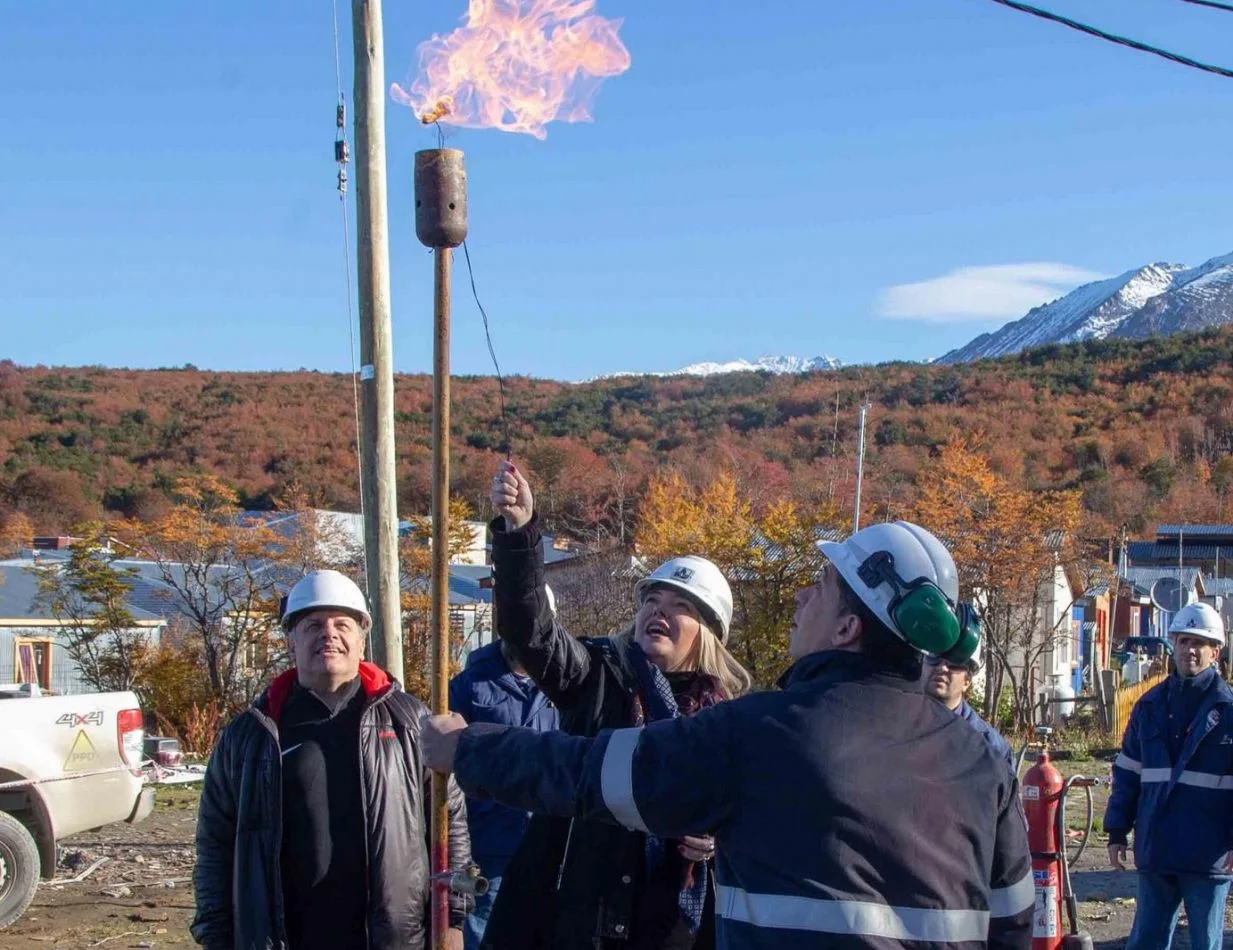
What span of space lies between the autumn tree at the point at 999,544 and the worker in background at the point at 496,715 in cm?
1829

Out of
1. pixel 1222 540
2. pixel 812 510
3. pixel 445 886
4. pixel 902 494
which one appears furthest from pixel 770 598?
pixel 1222 540

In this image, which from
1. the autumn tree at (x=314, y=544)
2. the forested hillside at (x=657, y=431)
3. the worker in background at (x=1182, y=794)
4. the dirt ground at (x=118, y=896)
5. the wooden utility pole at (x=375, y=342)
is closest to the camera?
the worker in background at (x=1182, y=794)

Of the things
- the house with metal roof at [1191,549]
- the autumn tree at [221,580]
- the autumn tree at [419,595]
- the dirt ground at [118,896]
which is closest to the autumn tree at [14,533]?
the autumn tree at [221,580]

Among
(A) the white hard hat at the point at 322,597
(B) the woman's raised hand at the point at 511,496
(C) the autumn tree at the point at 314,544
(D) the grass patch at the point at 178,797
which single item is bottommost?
(D) the grass patch at the point at 178,797

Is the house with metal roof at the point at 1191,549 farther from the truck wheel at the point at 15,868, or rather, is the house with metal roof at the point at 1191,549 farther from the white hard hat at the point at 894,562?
the white hard hat at the point at 894,562

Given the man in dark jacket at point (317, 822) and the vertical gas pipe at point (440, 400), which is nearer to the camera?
the vertical gas pipe at point (440, 400)

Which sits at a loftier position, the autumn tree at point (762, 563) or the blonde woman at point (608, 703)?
the blonde woman at point (608, 703)

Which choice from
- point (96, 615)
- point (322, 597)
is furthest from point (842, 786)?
point (96, 615)

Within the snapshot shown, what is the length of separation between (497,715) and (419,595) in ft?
56.9

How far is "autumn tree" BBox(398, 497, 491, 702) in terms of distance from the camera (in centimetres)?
1909

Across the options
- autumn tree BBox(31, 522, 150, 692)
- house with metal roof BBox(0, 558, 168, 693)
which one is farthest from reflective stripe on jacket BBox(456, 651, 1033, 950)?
house with metal roof BBox(0, 558, 168, 693)

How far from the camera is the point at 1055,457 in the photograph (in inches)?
2840

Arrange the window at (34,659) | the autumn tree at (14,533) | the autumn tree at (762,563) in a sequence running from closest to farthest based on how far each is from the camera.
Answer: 1. the autumn tree at (762,563)
2. the window at (34,659)
3. the autumn tree at (14,533)

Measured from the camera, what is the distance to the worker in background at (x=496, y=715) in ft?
16.8
